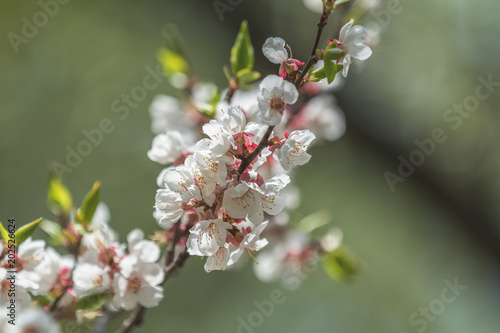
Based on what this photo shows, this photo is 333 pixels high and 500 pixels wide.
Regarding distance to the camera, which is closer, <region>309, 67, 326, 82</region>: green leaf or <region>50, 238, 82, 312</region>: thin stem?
<region>309, 67, 326, 82</region>: green leaf

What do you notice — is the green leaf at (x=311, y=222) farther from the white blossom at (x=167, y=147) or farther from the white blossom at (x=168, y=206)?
the white blossom at (x=168, y=206)

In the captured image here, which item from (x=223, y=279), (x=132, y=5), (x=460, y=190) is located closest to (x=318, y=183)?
(x=223, y=279)

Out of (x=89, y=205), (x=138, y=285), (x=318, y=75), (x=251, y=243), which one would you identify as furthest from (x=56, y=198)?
(x=318, y=75)

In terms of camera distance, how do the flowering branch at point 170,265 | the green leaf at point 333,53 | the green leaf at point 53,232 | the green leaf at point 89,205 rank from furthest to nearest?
the green leaf at point 53,232 → the green leaf at point 89,205 → the flowering branch at point 170,265 → the green leaf at point 333,53

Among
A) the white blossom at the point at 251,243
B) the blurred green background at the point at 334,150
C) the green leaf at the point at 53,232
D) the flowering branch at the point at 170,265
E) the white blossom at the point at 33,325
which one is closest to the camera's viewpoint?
the white blossom at the point at 33,325

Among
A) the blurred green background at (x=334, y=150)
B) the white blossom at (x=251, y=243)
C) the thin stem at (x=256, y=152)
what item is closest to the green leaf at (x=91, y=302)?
the white blossom at (x=251, y=243)

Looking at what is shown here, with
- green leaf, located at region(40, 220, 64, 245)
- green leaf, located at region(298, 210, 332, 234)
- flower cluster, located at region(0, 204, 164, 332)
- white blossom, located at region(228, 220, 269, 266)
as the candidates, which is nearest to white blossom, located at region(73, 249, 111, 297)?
flower cluster, located at region(0, 204, 164, 332)

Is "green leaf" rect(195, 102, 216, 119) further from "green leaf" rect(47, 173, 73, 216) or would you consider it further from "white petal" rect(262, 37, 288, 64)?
"green leaf" rect(47, 173, 73, 216)

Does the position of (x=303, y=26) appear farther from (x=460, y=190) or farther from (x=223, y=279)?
(x=223, y=279)
